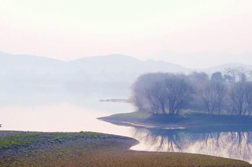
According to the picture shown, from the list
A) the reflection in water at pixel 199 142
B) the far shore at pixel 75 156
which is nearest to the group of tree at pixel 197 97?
the reflection in water at pixel 199 142

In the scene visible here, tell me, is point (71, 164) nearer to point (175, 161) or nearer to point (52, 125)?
point (175, 161)

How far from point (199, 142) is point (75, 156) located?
27955mm

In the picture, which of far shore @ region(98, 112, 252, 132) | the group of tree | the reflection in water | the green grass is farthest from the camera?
the group of tree

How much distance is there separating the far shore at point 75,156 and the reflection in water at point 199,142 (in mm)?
8274

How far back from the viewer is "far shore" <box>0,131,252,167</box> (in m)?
34.4

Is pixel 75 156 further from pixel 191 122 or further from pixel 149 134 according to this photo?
pixel 191 122

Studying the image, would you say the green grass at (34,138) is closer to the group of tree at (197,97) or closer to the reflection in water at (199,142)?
the reflection in water at (199,142)

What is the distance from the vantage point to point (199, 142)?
192 ft

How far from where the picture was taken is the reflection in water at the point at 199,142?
50.7 m

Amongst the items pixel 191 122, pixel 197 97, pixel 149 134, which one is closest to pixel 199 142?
pixel 149 134

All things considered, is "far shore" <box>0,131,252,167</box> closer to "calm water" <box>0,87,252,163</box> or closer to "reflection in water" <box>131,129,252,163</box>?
"reflection in water" <box>131,129,252,163</box>

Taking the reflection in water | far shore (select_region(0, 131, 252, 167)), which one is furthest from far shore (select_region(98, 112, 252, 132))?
far shore (select_region(0, 131, 252, 167))

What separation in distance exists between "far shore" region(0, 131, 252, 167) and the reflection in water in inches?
326

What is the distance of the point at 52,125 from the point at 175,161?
130 feet
